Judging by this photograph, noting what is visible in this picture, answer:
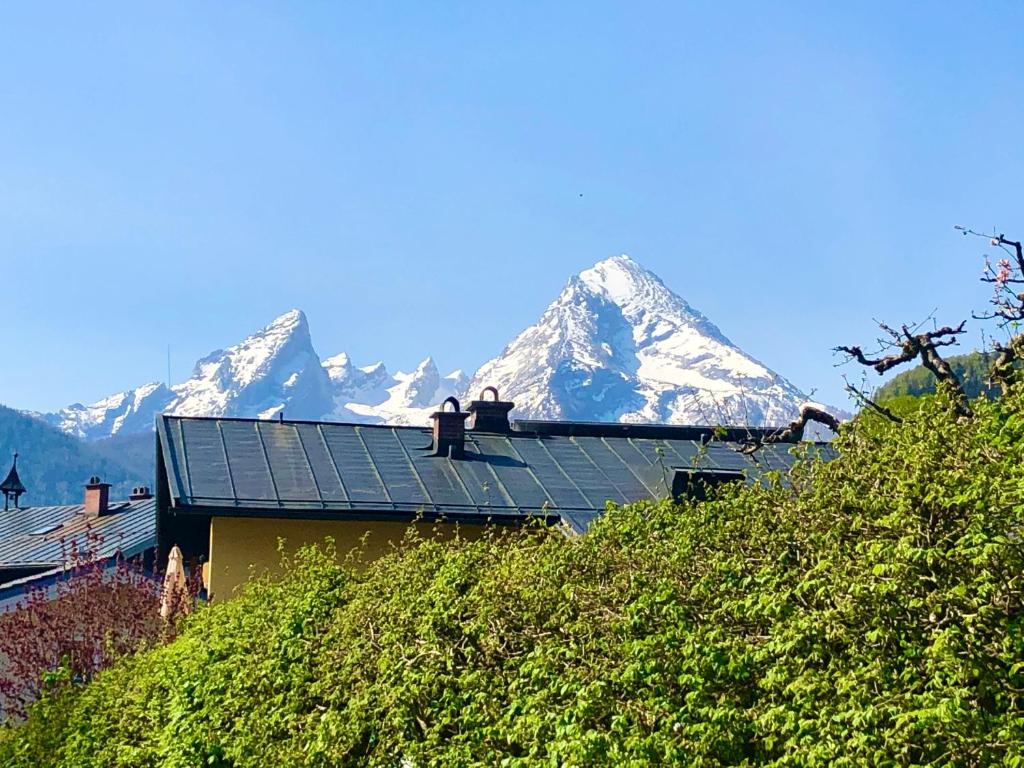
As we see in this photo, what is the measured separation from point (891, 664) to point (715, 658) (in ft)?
2.50

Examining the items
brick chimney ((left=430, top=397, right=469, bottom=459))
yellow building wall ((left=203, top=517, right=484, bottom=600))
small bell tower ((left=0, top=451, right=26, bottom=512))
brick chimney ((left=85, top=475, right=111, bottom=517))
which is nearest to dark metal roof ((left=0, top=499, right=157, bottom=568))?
brick chimney ((left=85, top=475, right=111, bottom=517))

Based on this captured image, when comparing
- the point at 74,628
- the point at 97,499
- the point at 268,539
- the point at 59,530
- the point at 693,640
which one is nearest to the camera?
the point at 693,640

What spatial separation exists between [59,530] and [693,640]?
123 ft

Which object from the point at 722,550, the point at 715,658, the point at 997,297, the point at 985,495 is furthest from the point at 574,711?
the point at 997,297

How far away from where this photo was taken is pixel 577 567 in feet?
22.7

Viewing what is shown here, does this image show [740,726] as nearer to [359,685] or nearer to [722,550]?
[722,550]

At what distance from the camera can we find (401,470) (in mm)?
15719

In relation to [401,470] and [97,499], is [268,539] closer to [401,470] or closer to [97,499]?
[401,470]

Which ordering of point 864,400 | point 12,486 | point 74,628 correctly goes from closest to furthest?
point 864,400 < point 74,628 < point 12,486

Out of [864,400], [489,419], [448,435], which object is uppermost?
[489,419]

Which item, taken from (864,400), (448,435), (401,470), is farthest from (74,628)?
(864,400)

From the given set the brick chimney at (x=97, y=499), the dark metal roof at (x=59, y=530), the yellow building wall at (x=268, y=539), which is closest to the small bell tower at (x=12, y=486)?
the dark metal roof at (x=59, y=530)

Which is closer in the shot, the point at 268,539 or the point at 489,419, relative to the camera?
the point at 268,539

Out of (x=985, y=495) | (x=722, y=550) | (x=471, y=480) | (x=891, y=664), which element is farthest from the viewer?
(x=471, y=480)
